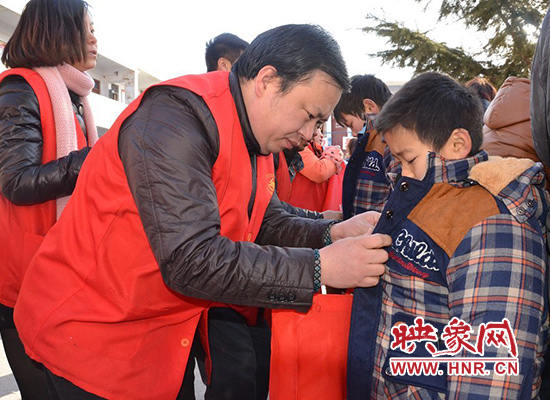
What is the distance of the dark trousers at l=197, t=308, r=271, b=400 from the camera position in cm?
202

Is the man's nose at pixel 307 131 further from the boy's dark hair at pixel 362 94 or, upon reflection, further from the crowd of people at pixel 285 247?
the boy's dark hair at pixel 362 94

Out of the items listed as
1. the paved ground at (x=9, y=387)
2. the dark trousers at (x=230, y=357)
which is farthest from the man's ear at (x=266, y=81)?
the paved ground at (x=9, y=387)

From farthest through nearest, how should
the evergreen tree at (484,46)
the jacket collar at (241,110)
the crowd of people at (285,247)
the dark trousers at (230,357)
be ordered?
the evergreen tree at (484,46)
the dark trousers at (230,357)
the jacket collar at (241,110)
the crowd of people at (285,247)

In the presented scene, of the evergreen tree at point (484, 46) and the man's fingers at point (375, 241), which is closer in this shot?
the man's fingers at point (375, 241)

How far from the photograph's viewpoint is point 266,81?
5.15 feet

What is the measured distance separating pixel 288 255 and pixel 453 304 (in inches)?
18.3

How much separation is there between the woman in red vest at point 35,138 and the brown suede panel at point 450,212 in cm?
136

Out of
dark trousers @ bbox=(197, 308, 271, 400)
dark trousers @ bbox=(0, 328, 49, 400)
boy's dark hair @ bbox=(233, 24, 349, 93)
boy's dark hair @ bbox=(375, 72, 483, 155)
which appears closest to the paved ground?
dark trousers @ bbox=(0, 328, 49, 400)

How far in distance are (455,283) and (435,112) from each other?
0.62 metres

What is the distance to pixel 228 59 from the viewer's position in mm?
3525

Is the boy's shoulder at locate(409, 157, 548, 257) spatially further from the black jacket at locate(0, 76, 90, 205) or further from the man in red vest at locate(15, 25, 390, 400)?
the black jacket at locate(0, 76, 90, 205)

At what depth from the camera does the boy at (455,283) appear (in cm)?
138

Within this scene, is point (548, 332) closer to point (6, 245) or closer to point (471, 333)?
point (471, 333)

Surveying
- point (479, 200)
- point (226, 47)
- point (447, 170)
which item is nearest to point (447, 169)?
point (447, 170)
